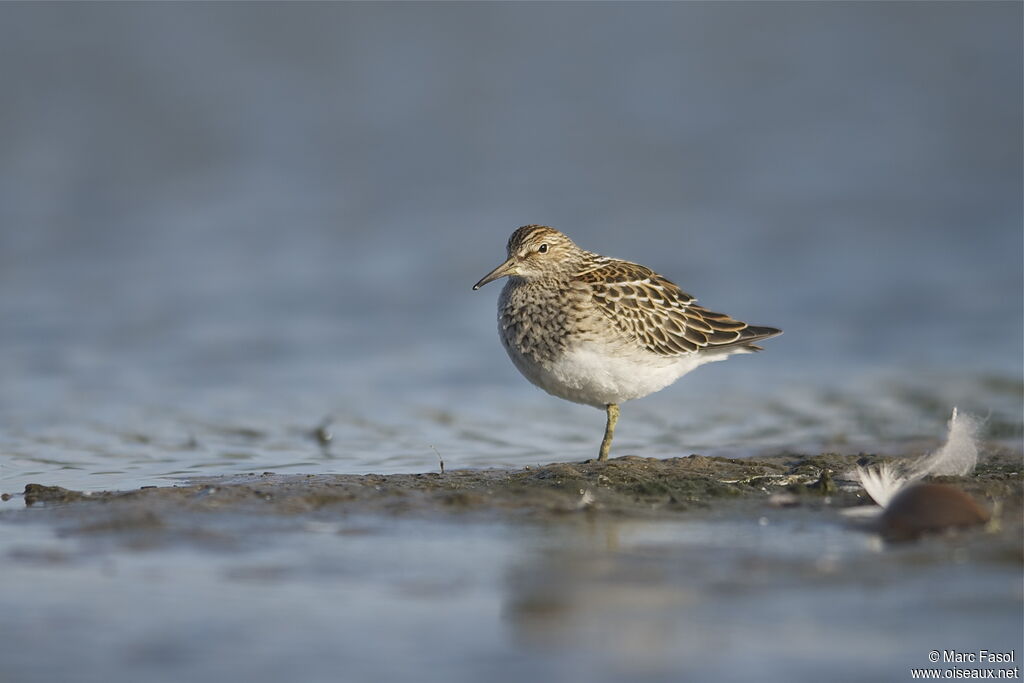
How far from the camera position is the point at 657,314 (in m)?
7.57

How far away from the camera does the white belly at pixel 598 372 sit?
23.3 feet

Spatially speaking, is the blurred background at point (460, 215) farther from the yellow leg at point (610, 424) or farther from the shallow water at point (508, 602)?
the shallow water at point (508, 602)

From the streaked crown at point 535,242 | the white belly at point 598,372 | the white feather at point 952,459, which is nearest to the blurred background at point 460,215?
the white belly at point 598,372

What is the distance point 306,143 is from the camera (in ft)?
52.5

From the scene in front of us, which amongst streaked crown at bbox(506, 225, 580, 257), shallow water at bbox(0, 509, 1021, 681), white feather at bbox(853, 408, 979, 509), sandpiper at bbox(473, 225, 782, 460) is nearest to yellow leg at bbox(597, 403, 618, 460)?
sandpiper at bbox(473, 225, 782, 460)

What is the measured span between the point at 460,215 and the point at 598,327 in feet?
23.1

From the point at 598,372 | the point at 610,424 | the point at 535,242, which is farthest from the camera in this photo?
the point at 535,242

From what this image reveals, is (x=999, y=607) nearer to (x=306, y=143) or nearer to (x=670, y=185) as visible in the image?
(x=670, y=185)

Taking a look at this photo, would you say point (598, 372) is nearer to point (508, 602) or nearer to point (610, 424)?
point (610, 424)

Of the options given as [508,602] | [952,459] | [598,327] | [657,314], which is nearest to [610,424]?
[598,327]

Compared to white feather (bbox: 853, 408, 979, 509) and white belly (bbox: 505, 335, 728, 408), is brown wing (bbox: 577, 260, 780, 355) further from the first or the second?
white feather (bbox: 853, 408, 979, 509)

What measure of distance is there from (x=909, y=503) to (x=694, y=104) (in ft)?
40.4

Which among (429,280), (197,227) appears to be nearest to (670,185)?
(429,280)

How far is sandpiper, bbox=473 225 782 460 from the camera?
7.15 metres
